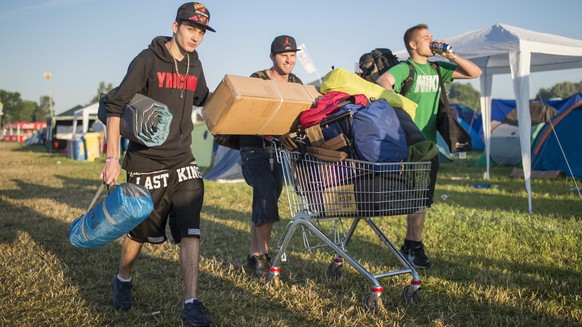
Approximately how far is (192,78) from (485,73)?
11.4 meters

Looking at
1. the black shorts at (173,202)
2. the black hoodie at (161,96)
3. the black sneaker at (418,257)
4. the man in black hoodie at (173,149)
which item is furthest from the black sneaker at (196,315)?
the black sneaker at (418,257)

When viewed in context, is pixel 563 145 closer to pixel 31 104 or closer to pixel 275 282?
pixel 275 282

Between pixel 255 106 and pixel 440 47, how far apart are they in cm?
208

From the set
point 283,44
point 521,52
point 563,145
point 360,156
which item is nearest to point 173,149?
point 360,156

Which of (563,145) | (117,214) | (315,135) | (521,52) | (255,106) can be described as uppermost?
(521,52)

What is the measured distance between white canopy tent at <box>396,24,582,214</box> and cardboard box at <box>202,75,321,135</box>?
548cm

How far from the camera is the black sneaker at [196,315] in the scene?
354 centimetres

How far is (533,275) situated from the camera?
4.71m

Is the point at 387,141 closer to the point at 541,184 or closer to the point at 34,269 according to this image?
the point at 34,269

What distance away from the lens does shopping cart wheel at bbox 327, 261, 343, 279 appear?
15.9 feet

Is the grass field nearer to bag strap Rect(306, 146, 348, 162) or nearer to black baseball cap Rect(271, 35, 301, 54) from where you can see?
bag strap Rect(306, 146, 348, 162)

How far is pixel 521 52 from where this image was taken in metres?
9.14

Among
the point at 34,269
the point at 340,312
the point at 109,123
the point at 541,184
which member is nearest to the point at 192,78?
the point at 109,123

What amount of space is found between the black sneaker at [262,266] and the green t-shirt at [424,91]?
1964 millimetres
